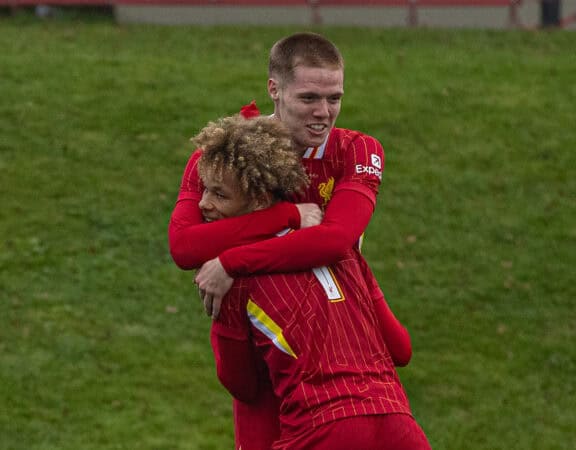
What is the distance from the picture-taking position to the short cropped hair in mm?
4160

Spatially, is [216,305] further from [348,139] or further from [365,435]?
[348,139]

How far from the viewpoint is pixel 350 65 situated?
48.5ft

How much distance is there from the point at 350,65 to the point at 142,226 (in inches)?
198

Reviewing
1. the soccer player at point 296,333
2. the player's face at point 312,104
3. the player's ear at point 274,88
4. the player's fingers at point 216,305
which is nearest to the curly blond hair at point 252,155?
the soccer player at point 296,333

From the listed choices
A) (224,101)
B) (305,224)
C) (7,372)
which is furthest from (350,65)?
(305,224)

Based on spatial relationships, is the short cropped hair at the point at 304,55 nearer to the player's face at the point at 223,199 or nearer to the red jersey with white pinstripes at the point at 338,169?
the red jersey with white pinstripes at the point at 338,169

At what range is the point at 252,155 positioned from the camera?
3.72 metres

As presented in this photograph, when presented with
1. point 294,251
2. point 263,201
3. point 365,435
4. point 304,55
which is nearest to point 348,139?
point 304,55

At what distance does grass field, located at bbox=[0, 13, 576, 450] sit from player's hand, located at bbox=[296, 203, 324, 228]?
14.2 feet

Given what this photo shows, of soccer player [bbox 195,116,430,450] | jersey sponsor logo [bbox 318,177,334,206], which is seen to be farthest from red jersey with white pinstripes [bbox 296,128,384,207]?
soccer player [bbox 195,116,430,450]

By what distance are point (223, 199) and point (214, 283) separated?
0.31 m

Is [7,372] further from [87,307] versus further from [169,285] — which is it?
[169,285]

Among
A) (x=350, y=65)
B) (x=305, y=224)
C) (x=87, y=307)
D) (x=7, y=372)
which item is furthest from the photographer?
(x=350, y=65)

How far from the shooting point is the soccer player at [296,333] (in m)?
3.63
